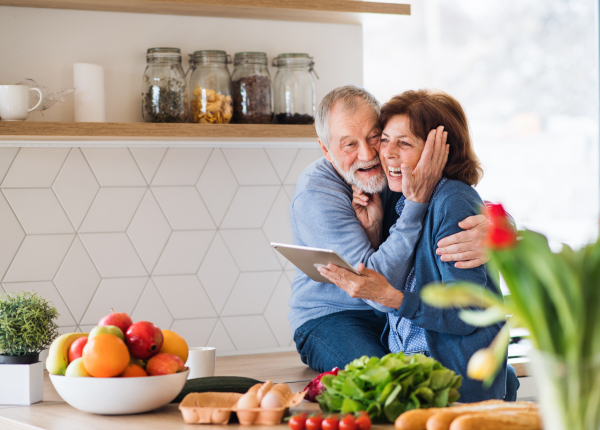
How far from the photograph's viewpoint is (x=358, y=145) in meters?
1.95

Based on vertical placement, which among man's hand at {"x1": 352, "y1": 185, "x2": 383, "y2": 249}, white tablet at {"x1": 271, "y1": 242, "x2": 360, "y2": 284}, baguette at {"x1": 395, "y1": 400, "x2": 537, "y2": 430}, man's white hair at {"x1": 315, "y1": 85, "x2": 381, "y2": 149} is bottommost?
baguette at {"x1": 395, "y1": 400, "x2": 537, "y2": 430}

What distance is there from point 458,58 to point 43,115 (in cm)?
201

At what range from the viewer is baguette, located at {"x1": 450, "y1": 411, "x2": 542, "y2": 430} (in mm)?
996

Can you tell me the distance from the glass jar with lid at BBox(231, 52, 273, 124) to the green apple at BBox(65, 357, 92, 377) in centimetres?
104

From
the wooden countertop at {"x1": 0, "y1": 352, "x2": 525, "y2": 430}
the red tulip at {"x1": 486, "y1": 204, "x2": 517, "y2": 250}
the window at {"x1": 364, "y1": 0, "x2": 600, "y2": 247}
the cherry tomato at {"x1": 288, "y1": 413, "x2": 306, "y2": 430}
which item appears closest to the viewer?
the red tulip at {"x1": 486, "y1": 204, "x2": 517, "y2": 250}

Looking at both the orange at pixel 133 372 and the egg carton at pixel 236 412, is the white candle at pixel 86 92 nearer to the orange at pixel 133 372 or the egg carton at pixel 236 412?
the orange at pixel 133 372

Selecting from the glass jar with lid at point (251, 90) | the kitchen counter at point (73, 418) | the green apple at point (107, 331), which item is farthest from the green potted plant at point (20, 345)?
the glass jar with lid at point (251, 90)

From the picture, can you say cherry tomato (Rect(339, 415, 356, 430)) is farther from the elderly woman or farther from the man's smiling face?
the man's smiling face

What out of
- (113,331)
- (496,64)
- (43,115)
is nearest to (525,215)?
(496,64)

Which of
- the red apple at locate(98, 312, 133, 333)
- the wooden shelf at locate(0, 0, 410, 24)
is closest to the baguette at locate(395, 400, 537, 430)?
the red apple at locate(98, 312, 133, 333)

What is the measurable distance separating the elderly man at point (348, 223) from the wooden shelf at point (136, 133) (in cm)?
15

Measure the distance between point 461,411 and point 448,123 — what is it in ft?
3.12

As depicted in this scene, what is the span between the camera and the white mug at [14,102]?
184cm

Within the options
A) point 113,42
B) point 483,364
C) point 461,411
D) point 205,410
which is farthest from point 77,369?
point 113,42
